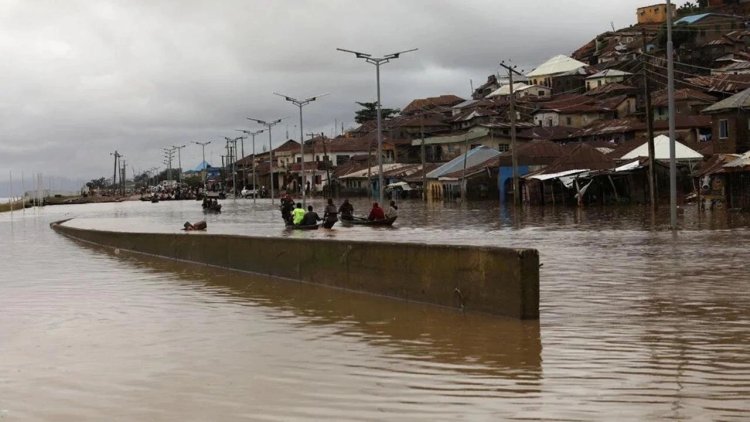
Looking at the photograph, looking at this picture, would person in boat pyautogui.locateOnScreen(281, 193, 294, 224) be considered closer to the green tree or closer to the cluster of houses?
the cluster of houses

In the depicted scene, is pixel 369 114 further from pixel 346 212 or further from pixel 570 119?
pixel 346 212

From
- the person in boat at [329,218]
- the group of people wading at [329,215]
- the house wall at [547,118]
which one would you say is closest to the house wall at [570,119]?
the house wall at [547,118]

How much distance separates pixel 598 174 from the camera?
5609cm

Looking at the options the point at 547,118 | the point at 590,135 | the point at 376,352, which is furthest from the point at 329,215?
the point at 547,118

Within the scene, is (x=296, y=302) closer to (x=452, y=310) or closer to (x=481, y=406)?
(x=452, y=310)

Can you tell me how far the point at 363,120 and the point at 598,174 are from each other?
113m

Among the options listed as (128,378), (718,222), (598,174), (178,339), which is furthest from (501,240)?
(598,174)

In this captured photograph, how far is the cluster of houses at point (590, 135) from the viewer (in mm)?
53781

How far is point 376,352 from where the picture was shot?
9539mm

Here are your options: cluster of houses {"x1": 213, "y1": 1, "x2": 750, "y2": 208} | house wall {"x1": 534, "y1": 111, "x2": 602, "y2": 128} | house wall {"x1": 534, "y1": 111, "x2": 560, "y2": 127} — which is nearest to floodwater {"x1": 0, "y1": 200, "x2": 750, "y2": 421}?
cluster of houses {"x1": 213, "y1": 1, "x2": 750, "y2": 208}

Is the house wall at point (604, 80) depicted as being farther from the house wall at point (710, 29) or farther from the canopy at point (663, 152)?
the canopy at point (663, 152)

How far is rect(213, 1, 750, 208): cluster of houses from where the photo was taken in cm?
5378

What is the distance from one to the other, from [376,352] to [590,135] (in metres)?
79.0

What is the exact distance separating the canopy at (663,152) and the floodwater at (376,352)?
40.1 meters
